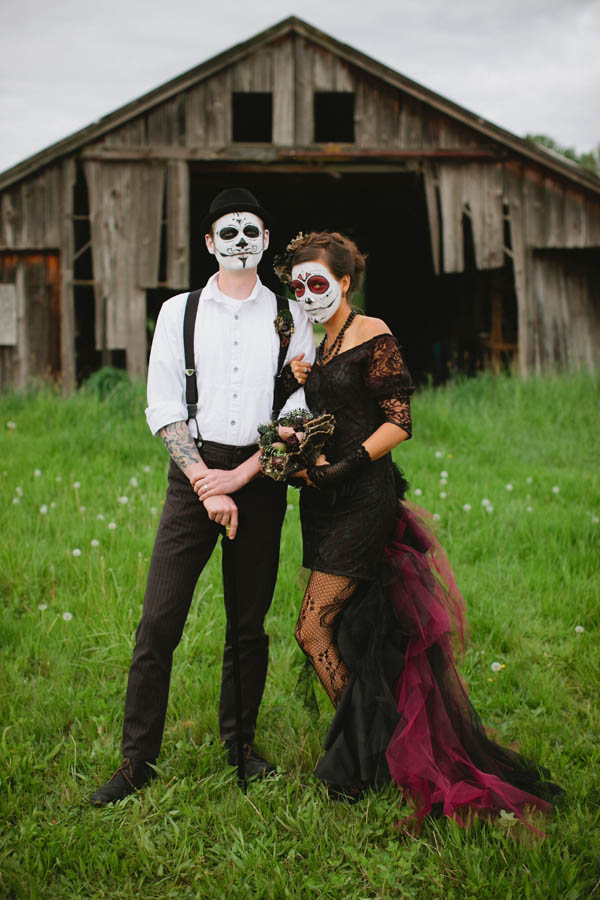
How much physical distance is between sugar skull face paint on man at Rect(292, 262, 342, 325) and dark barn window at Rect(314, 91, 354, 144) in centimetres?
933

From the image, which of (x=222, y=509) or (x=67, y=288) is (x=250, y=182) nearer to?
(x=67, y=288)

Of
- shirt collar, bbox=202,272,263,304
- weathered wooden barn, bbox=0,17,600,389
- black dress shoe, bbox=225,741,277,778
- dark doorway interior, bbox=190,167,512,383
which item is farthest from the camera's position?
dark doorway interior, bbox=190,167,512,383

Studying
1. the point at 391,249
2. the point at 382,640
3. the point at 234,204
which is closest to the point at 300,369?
the point at 234,204

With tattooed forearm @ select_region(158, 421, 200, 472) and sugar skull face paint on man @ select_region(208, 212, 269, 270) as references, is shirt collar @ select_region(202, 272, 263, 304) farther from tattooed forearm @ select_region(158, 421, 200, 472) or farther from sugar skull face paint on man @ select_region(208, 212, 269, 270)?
tattooed forearm @ select_region(158, 421, 200, 472)

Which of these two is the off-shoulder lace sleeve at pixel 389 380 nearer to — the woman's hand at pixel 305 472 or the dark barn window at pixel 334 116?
the woman's hand at pixel 305 472

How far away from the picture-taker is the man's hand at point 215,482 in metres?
2.88

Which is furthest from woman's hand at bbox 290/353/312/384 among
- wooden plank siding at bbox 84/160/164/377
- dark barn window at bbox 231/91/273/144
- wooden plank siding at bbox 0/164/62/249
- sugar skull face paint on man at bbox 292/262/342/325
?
dark barn window at bbox 231/91/273/144

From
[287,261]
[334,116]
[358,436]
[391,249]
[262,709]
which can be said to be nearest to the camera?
[358,436]

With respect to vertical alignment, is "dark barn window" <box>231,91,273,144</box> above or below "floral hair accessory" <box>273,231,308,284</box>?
above

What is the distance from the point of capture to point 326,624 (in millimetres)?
3029

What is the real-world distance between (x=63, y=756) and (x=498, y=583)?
2900 mm

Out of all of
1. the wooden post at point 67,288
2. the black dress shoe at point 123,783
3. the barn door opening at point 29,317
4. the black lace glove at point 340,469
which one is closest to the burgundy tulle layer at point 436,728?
the black lace glove at point 340,469

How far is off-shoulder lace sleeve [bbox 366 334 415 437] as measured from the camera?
2.94m

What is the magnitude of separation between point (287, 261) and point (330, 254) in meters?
0.23
